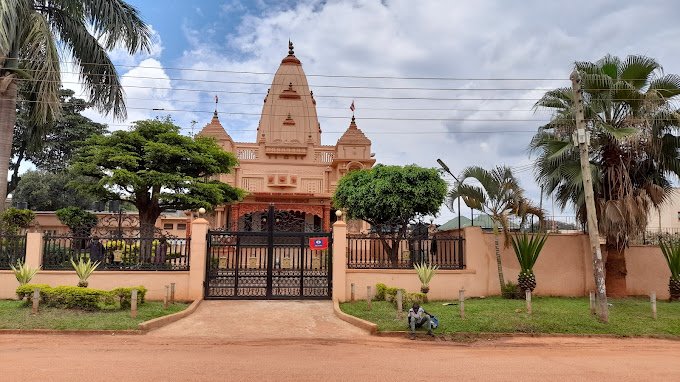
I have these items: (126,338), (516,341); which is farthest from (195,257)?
(516,341)

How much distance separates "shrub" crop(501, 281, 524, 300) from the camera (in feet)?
42.0

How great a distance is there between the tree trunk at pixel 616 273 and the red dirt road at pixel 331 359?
4.08 metres

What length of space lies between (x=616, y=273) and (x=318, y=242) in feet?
28.3

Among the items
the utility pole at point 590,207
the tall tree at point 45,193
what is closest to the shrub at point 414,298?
the utility pole at point 590,207

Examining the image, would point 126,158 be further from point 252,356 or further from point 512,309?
point 512,309

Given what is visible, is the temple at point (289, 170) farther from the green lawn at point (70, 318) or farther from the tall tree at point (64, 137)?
the green lawn at point (70, 318)

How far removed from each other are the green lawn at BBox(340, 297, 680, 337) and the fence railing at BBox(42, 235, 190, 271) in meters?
5.12

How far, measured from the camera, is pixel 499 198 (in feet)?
43.3

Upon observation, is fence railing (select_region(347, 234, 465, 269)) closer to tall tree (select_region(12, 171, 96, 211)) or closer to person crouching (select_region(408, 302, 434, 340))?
person crouching (select_region(408, 302, 434, 340))

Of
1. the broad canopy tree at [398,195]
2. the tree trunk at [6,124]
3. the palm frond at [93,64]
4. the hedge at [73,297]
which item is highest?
the palm frond at [93,64]

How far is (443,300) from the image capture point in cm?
1298

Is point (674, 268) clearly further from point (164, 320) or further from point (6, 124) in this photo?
point (6, 124)

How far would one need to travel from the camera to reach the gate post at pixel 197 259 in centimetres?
1234

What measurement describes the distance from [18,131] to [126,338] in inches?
934
